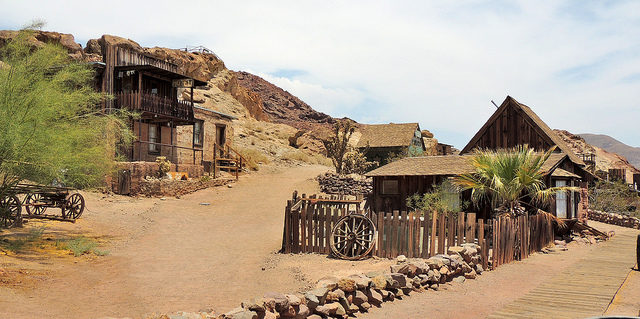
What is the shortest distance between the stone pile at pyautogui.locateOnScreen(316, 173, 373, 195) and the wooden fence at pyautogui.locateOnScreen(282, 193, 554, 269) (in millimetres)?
17369

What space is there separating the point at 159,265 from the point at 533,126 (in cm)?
1859

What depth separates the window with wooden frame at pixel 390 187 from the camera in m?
23.2

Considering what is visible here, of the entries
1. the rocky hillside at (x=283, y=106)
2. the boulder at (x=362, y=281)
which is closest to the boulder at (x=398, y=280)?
the boulder at (x=362, y=281)

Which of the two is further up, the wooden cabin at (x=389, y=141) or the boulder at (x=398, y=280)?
the wooden cabin at (x=389, y=141)

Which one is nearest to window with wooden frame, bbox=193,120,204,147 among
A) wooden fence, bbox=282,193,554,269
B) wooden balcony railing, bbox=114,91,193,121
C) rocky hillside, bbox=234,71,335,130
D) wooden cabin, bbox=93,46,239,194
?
wooden cabin, bbox=93,46,239,194

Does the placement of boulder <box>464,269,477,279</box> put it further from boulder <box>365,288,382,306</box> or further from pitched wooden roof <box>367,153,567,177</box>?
pitched wooden roof <box>367,153,567,177</box>

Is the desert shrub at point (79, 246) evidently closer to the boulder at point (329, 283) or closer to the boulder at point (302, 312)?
the boulder at point (329, 283)

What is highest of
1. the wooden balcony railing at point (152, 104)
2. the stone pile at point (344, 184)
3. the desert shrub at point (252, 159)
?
the wooden balcony railing at point (152, 104)

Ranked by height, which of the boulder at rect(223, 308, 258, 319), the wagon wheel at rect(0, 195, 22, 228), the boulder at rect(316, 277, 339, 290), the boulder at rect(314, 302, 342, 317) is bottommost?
the boulder at rect(314, 302, 342, 317)

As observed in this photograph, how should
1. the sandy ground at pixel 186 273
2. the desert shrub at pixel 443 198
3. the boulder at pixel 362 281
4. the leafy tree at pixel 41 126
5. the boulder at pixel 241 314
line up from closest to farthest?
the boulder at pixel 241 314 < the boulder at pixel 362 281 < the sandy ground at pixel 186 273 < the leafy tree at pixel 41 126 < the desert shrub at pixel 443 198

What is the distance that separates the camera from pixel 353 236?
43.5ft

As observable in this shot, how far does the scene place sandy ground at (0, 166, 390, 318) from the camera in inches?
356

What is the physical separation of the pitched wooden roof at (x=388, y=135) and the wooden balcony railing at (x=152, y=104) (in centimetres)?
1847

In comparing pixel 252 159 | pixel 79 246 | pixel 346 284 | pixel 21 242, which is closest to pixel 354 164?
pixel 252 159
